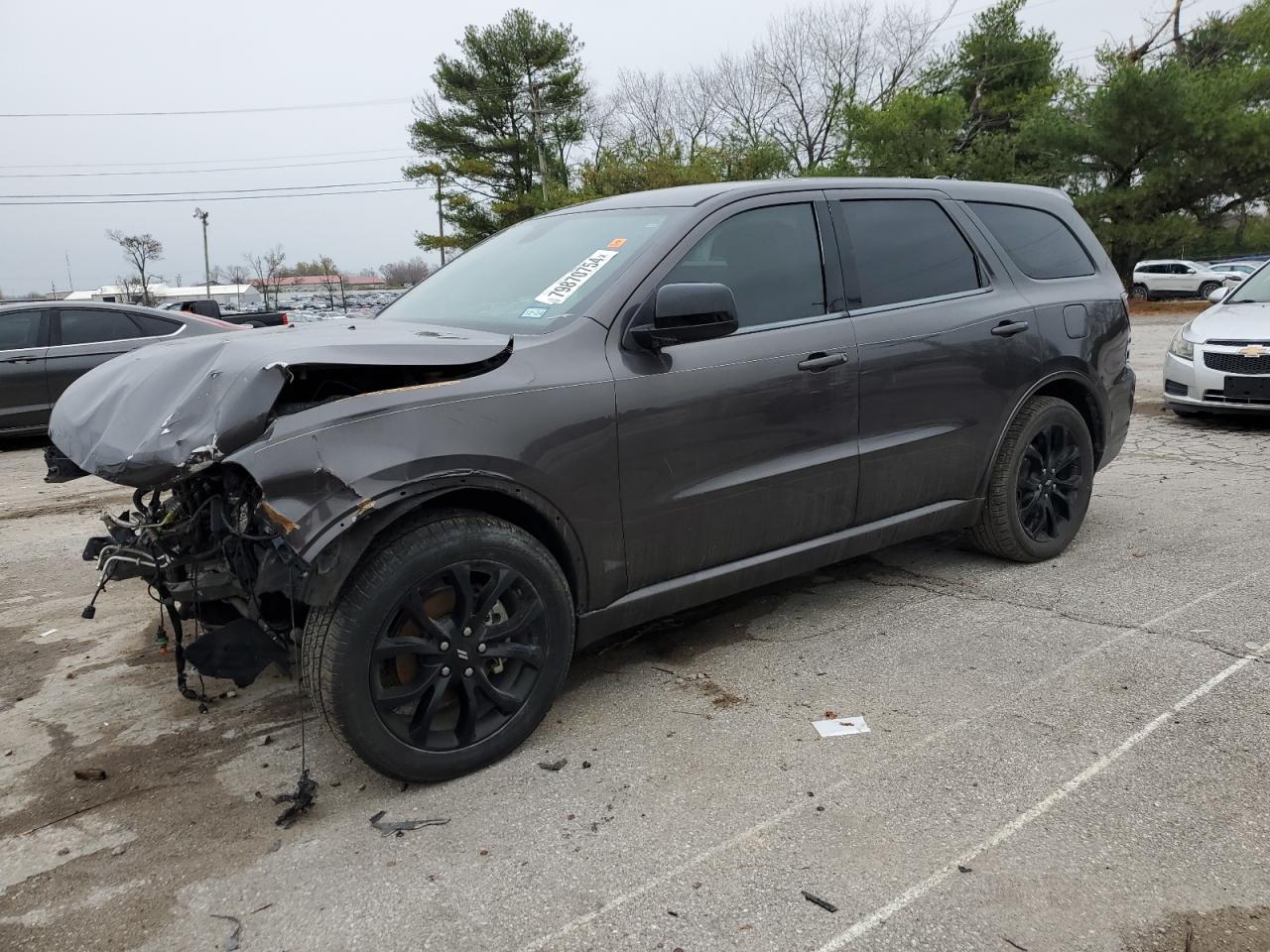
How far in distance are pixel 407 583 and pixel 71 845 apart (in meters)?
1.19

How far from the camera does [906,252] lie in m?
4.05

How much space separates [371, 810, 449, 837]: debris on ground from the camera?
8.53 feet

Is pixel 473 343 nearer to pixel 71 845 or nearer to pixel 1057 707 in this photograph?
pixel 71 845

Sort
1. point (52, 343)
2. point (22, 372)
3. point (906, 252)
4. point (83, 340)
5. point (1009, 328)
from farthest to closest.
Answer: point (83, 340) < point (52, 343) < point (22, 372) < point (1009, 328) < point (906, 252)

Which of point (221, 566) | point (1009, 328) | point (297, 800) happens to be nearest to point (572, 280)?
point (221, 566)

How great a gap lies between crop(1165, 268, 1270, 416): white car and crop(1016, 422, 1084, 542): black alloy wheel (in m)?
4.27

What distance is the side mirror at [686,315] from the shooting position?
9.87ft

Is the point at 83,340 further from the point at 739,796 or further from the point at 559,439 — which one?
the point at 739,796

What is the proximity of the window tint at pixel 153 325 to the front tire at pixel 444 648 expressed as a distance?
848cm

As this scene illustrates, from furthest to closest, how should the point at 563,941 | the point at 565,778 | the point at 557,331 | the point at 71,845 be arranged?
the point at 557,331 < the point at 565,778 < the point at 71,845 < the point at 563,941

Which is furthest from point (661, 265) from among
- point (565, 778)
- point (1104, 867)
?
point (1104, 867)

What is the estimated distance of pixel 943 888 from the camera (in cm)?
227

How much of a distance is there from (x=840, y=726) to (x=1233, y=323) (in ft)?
23.4

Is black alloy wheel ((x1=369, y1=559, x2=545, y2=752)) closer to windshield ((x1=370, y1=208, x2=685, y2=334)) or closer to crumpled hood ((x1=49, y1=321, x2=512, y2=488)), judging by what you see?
crumpled hood ((x1=49, y1=321, x2=512, y2=488))
